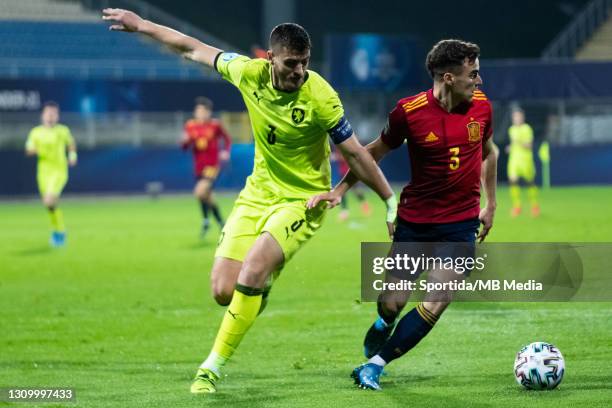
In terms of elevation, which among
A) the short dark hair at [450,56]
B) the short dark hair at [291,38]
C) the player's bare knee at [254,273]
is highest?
the short dark hair at [291,38]

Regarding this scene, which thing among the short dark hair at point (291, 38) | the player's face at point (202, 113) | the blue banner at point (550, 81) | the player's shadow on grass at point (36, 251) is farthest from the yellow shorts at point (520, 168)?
the short dark hair at point (291, 38)

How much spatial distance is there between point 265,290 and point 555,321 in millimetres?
3431

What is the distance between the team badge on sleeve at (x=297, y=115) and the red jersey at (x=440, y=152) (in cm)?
55

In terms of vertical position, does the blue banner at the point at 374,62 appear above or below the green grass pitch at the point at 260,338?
above

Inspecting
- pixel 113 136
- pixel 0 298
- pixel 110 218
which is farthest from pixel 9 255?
pixel 113 136

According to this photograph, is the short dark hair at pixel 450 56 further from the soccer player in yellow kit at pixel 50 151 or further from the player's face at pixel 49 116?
the player's face at pixel 49 116

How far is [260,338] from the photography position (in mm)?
9633

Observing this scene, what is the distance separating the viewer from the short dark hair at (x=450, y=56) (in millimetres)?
7004

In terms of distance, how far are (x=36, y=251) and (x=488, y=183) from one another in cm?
1196

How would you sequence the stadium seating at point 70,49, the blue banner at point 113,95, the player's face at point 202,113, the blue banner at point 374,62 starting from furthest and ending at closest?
the stadium seating at point 70,49 → the blue banner at point 374,62 → the blue banner at point 113,95 → the player's face at point 202,113

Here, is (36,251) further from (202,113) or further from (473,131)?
(473,131)

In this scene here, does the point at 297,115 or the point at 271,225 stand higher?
the point at 297,115

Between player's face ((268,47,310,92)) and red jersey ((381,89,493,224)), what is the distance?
24.4 inches

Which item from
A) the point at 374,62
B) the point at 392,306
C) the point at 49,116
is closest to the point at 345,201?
the point at 49,116
